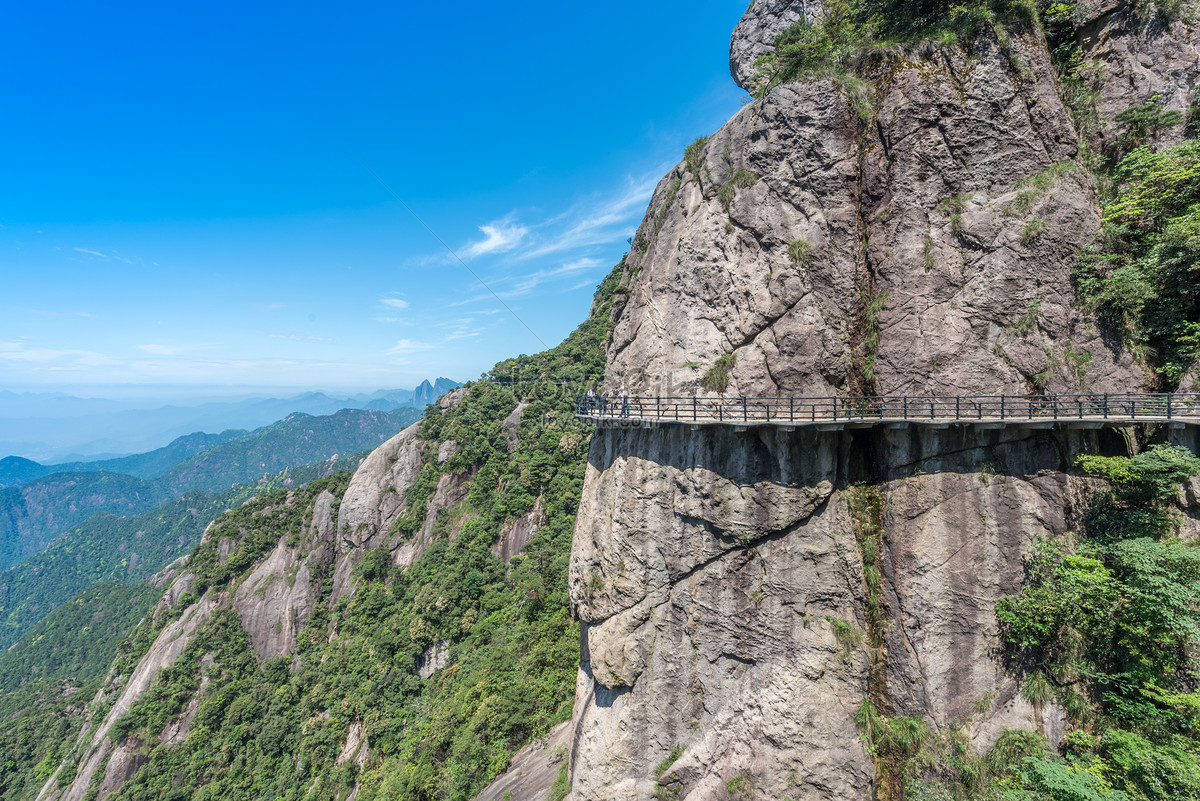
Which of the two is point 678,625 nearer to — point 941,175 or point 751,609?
point 751,609

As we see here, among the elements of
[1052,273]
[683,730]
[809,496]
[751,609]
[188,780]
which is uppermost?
[1052,273]

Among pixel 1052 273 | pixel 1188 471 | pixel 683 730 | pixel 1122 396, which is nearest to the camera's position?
pixel 1188 471

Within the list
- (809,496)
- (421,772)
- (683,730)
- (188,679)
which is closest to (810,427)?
(809,496)

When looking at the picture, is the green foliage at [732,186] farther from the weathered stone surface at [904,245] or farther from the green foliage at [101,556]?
the green foliage at [101,556]

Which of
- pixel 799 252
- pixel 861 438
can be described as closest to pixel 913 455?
pixel 861 438

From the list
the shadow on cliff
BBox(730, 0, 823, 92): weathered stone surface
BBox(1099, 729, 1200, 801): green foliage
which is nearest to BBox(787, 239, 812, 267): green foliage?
the shadow on cliff

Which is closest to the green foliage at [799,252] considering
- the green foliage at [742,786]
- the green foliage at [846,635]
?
the green foliage at [846,635]
